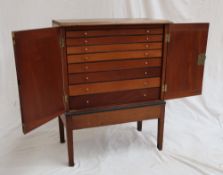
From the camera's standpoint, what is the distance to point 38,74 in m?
1.58

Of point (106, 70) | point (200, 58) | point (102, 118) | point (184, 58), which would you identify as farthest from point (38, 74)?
point (200, 58)

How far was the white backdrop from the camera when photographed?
1.95m

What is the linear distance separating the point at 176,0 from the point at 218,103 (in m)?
1.07

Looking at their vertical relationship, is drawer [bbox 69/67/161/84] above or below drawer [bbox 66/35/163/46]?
below

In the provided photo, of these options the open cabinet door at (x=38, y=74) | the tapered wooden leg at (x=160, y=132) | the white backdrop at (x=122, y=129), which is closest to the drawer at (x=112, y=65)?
the open cabinet door at (x=38, y=74)

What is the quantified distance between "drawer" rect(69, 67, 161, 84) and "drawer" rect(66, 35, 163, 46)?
193 mm

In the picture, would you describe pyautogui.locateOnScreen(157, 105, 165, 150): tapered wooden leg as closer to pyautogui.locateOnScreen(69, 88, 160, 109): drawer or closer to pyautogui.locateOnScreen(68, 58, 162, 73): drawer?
pyautogui.locateOnScreen(69, 88, 160, 109): drawer

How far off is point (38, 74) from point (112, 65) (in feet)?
1.58

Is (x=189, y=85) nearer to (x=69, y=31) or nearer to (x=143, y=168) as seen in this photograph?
(x=143, y=168)

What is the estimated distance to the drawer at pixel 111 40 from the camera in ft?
5.52

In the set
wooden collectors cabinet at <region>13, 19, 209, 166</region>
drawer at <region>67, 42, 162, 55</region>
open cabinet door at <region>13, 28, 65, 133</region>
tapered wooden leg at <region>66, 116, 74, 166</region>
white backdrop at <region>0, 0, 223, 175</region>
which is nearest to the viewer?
open cabinet door at <region>13, 28, 65, 133</region>

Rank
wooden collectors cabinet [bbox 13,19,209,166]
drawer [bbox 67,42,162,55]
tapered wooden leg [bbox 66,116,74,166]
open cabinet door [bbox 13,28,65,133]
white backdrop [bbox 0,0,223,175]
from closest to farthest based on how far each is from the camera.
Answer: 1. open cabinet door [bbox 13,28,65,133]
2. wooden collectors cabinet [bbox 13,19,209,166]
3. drawer [bbox 67,42,162,55]
4. tapered wooden leg [bbox 66,116,74,166]
5. white backdrop [bbox 0,0,223,175]

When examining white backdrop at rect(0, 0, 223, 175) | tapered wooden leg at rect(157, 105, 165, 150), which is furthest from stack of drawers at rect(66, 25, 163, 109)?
white backdrop at rect(0, 0, 223, 175)

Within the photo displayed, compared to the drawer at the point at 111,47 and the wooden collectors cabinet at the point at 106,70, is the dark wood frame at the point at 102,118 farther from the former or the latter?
the drawer at the point at 111,47
